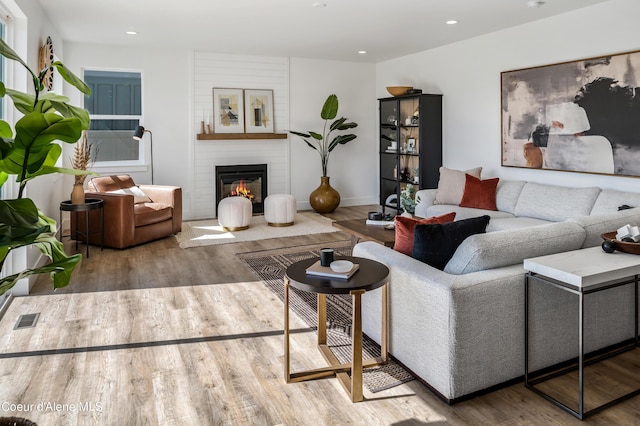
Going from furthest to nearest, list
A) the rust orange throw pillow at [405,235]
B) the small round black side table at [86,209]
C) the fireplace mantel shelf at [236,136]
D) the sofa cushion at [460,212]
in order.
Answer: the fireplace mantel shelf at [236,136] < the sofa cushion at [460,212] < the small round black side table at [86,209] < the rust orange throw pillow at [405,235]

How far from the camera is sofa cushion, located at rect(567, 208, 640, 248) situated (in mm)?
2785

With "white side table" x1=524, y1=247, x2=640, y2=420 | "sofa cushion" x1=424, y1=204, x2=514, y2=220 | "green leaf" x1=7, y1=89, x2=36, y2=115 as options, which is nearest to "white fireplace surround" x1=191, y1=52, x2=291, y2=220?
"sofa cushion" x1=424, y1=204, x2=514, y2=220

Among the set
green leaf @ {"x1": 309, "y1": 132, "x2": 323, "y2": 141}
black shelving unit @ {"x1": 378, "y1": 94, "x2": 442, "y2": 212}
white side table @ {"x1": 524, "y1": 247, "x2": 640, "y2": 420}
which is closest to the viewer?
white side table @ {"x1": 524, "y1": 247, "x2": 640, "y2": 420}

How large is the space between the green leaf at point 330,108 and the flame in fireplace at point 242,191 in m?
1.64

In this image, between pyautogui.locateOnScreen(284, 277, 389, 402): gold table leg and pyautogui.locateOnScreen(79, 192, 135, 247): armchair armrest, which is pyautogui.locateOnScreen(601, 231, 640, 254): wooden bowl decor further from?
pyautogui.locateOnScreen(79, 192, 135, 247): armchair armrest

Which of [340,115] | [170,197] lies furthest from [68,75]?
[340,115]

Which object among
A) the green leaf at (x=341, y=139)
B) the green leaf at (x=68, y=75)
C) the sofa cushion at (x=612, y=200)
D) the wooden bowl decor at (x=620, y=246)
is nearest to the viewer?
the green leaf at (x=68, y=75)

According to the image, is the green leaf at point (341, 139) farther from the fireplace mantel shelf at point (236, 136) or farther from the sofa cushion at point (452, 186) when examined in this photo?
the sofa cushion at point (452, 186)

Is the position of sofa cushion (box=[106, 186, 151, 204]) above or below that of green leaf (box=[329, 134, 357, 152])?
below

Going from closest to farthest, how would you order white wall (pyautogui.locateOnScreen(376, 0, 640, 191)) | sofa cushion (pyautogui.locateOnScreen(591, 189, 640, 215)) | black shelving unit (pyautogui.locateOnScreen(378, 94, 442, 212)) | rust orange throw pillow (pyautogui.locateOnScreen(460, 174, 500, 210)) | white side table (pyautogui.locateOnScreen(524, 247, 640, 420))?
1. white side table (pyautogui.locateOnScreen(524, 247, 640, 420))
2. sofa cushion (pyautogui.locateOnScreen(591, 189, 640, 215))
3. white wall (pyautogui.locateOnScreen(376, 0, 640, 191))
4. rust orange throw pillow (pyautogui.locateOnScreen(460, 174, 500, 210))
5. black shelving unit (pyautogui.locateOnScreen(378, 94, 442, 212))

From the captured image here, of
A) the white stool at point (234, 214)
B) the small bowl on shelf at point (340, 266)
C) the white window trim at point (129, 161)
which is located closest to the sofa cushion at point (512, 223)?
the small bowl on shelf at point (340, 266)

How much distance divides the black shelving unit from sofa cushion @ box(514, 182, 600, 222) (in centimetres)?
178

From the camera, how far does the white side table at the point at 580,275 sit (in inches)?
83.6

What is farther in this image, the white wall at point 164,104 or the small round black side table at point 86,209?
the white wall at point 164,104
